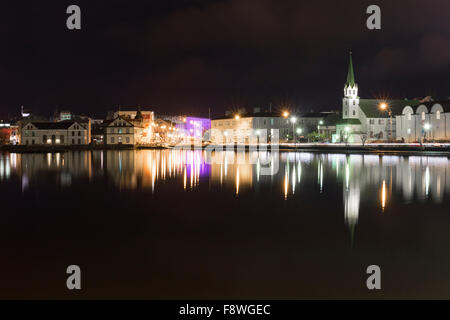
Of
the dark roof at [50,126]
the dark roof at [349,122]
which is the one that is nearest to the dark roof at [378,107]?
the dark roof at [349,122]

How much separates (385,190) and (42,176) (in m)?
17.8

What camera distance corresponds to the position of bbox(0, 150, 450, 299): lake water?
644cm

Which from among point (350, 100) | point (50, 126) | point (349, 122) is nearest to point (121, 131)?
point (50, 126)

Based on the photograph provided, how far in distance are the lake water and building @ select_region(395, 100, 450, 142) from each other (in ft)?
156

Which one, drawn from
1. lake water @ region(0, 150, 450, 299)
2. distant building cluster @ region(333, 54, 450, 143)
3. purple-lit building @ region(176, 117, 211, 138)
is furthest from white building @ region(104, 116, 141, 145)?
lake water @ region(0, 150, 450, 299)

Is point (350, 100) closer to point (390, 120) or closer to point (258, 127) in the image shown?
point (390, 120)

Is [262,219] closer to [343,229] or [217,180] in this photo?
[343,229]

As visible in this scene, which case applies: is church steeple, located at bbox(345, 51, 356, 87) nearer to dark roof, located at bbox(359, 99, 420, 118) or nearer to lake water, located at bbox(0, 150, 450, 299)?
dark roof, located at bbox(359, 99, 420, 118)

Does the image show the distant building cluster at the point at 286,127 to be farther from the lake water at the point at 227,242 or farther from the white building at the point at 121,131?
the lake water at the point at 227,242

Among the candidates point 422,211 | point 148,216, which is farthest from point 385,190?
point 148,216

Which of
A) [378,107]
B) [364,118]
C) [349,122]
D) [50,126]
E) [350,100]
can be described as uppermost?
[350,100]

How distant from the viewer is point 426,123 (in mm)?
61062

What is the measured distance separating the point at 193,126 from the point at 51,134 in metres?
68.6

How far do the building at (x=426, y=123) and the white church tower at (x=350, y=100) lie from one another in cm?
1376
